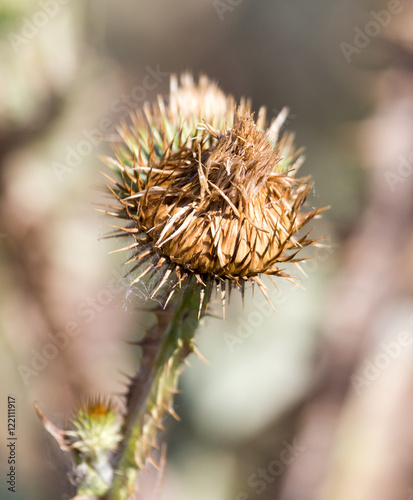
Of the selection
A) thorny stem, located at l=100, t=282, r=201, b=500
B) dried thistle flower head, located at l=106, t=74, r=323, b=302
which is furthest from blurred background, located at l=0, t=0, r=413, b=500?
dried thistle flower head, located at l=106, t=74, r=323, b=302

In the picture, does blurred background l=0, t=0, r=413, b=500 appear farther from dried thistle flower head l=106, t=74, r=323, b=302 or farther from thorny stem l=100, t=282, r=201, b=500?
dried thistle flower head l=106, t=74, r=323, b=302

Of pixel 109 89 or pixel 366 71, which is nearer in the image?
A: pixel 109 89

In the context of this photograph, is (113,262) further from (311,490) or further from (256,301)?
(311,490)

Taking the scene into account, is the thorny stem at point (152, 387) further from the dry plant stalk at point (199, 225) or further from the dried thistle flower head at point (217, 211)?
the dried thistle flower head at point (217, 211)

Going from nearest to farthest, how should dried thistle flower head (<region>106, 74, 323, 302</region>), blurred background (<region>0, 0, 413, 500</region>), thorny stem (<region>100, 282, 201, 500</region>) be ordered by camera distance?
dried thistle flower head (<region>106, 74, 323, 302</region>) → thorny stem (<region>100, 282, 201, 500</region>) → blurred background (<region>0, 0, 413, 500</region>)

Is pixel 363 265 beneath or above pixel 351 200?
beneath

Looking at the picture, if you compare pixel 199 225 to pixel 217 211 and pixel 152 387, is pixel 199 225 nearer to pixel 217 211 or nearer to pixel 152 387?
pixel 217 211

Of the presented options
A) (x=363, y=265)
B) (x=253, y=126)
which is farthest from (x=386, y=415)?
(x=253, y=126)
